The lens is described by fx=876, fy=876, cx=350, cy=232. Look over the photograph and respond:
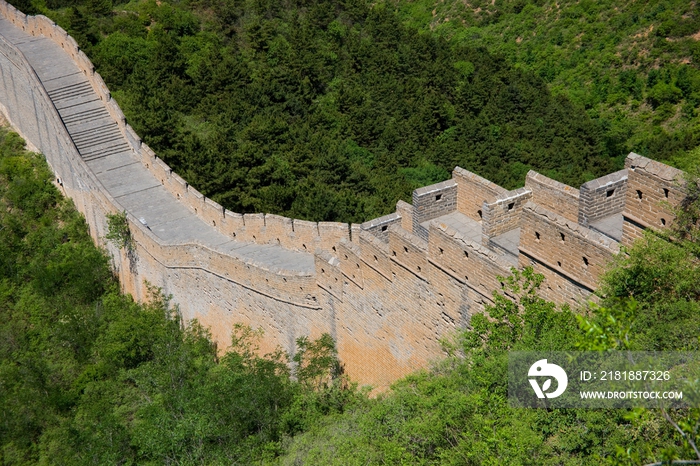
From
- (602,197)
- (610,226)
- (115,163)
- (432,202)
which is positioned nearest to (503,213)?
(602,197)

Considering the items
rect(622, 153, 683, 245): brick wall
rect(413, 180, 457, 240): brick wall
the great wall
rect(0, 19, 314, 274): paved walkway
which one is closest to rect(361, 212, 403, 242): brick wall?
the great wall

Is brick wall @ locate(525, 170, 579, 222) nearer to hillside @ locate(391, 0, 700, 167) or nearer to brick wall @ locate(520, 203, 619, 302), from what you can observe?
brick wall @ locate(520, 203, 619, 302)

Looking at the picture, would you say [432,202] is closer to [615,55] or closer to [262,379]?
[262,379]

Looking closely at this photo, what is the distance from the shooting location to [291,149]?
31438 millimetres

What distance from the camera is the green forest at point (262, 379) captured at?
11031mm

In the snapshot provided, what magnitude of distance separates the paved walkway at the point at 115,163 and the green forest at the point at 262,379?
1795mm

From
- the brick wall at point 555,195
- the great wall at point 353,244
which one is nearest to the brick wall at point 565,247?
the great wall at point 353,244

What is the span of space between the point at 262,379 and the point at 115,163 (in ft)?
39.1

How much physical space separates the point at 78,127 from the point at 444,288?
16.8 metres

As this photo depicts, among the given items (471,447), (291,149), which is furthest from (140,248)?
(471,447)

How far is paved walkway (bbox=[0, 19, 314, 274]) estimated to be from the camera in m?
21.1

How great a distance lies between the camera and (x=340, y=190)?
96.7 feet

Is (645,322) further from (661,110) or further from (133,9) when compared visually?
(133,9)

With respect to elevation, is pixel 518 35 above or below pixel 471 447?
below
